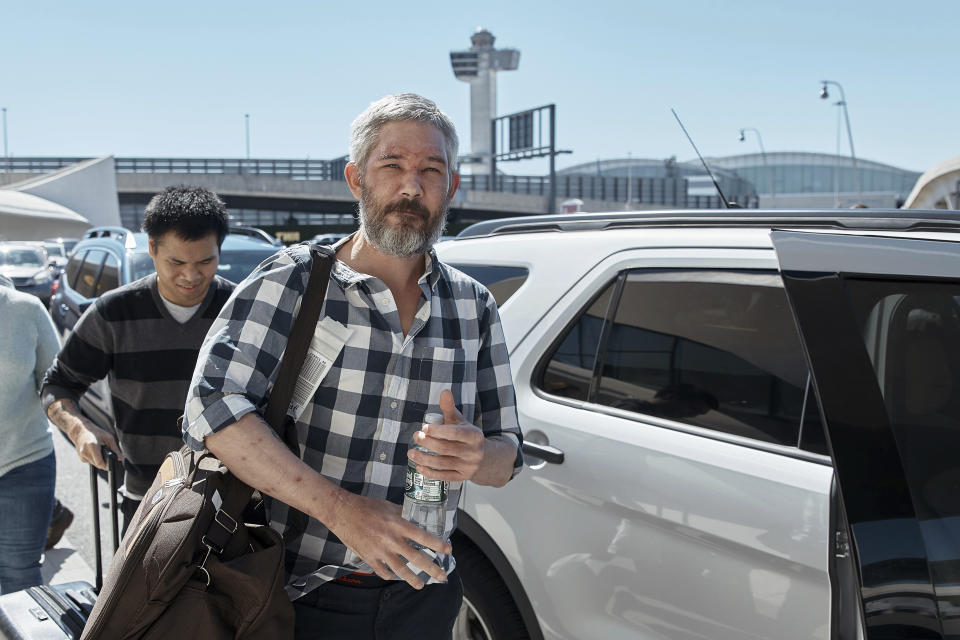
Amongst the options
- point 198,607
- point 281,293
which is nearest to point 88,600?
point 198,607

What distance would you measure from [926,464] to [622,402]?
1037 mm

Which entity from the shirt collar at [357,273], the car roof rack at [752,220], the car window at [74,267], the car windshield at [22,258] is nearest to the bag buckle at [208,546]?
the shirt collar at [357,273]

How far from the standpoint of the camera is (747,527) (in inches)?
77.5

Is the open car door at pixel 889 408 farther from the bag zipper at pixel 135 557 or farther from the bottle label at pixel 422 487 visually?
the bag zipper at pixel 135 557

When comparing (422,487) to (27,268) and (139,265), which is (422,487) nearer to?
(139,265)

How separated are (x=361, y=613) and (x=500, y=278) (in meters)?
1.50

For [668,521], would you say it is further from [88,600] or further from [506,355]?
[88,600]

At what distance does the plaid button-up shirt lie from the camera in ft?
5.20

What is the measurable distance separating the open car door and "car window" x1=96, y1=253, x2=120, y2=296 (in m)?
6.81

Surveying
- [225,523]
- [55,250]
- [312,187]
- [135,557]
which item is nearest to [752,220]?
[225,523]

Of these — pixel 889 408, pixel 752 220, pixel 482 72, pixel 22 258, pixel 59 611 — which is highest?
pixel 482 72

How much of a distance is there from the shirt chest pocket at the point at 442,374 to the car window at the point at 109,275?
20.2 feet

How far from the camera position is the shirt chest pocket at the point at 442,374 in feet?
5.72

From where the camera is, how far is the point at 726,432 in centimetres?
217
